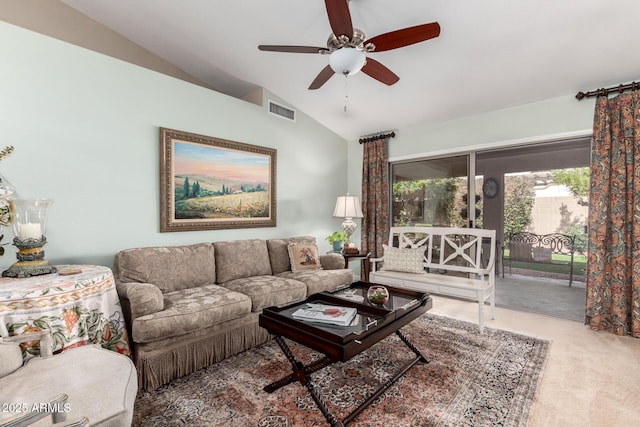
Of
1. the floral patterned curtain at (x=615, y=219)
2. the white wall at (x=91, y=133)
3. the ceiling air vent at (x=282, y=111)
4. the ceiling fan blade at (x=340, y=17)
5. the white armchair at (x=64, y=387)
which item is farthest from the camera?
the ceiling air vent at (x=282, y=111)

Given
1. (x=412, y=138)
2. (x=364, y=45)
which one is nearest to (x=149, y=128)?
(x=364, y=45)

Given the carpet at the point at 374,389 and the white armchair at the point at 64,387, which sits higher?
the white armchair at the point at 64,387

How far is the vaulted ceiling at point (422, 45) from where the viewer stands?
7.88ft

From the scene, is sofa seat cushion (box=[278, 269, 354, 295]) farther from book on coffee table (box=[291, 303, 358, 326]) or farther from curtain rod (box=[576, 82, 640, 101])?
curtain rod (box=[576, 82, 640, 101])

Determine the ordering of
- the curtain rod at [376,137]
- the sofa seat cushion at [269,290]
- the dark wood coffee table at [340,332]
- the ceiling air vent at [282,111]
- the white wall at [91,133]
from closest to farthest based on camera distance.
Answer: the dark wood coffee table at [340,332] → the white wall at [91,133] → the sofa seat cushion at [269,290] → the ceiling air vent at [282,111] → the curtain rod at [376,137]

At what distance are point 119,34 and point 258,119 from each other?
1671 millimetres

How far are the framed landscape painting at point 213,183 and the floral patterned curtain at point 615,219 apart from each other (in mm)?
3599

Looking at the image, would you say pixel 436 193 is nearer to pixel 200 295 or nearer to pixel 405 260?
pixel 405 260

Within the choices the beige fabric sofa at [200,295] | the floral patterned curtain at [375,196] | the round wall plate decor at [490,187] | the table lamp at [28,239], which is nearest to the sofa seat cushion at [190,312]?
the beige fabric sofa at [200,295]

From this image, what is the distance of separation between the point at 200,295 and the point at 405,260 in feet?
7.72

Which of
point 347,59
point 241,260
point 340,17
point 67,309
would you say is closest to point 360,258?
point 241,260

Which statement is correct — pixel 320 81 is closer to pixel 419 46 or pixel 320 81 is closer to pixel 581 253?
pixel 419 46

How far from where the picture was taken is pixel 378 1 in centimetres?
238

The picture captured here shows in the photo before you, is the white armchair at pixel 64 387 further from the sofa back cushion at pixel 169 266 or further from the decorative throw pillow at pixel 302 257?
the decorative throw pillow at pixel 302 257
